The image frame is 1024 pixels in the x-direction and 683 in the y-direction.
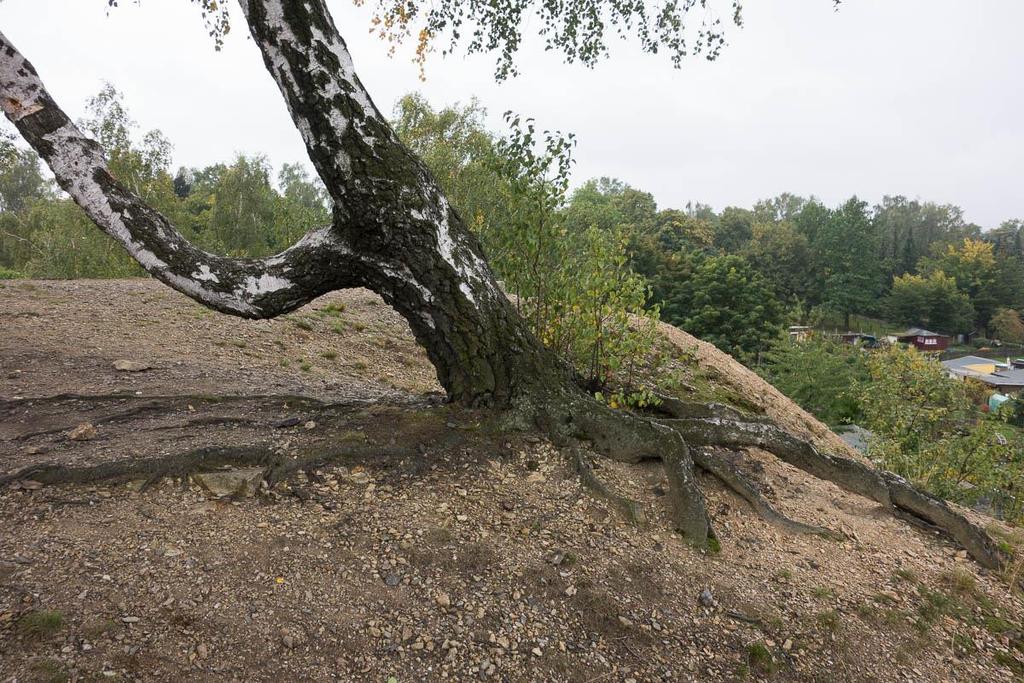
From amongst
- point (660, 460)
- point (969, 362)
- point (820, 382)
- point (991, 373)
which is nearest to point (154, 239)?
point (660, 460)

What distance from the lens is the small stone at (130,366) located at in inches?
209

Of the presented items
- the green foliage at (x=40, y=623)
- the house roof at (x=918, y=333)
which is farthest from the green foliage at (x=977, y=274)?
the green foliage at (x=40, y=623)

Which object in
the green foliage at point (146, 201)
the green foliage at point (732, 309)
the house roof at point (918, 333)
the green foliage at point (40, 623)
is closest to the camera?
the green foliage at point (40, 623)

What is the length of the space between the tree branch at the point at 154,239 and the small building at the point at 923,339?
6367 cm

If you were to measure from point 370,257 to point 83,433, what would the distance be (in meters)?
2.08

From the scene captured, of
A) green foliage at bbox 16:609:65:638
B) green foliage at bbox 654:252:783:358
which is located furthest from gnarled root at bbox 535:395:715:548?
green foliage at bbox 654:252:783:358

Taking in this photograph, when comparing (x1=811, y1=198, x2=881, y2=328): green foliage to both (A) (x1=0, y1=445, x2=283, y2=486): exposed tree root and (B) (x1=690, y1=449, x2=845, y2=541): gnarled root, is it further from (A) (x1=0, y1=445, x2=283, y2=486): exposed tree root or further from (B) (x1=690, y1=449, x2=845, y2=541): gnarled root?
(A) (x1=0, y1=445, x2=283, y2=486): exposed tree root

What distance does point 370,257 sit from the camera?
3959 mm

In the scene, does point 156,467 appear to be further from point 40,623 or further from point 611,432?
point 611,432

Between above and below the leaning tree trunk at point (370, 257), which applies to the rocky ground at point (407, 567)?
below

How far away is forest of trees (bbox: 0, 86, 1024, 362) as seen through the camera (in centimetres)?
525

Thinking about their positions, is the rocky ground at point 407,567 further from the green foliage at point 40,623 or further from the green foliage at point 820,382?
the green foliage at point 820,382

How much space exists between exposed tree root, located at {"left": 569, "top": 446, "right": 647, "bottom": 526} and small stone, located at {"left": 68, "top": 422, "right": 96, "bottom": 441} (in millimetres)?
3000

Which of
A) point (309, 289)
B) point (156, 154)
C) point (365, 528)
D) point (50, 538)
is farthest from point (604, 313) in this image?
point (156, 154)
